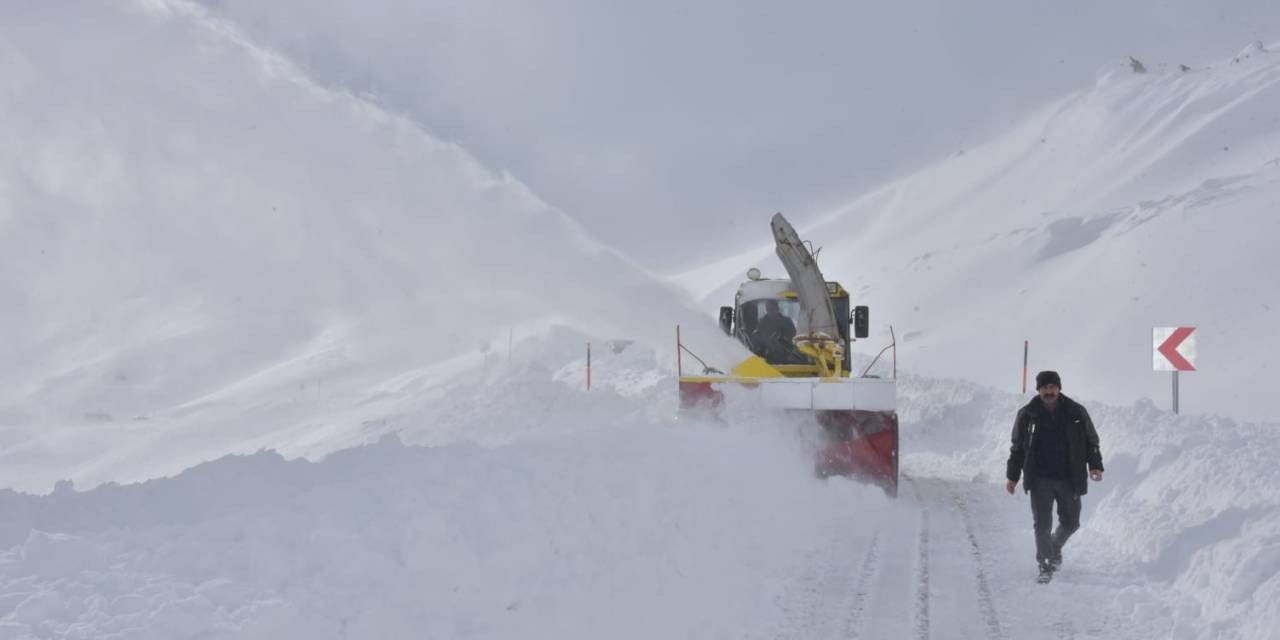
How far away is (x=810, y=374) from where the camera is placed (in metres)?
12.7

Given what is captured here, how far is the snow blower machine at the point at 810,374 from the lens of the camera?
1064 centimetres

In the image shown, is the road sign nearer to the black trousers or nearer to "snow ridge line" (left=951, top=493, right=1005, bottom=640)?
"snow ridge line" (left=951, top=493, right=1005, bottom=640)

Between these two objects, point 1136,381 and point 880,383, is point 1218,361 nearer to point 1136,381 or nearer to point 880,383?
point 1136,381

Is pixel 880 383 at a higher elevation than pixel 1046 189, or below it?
below

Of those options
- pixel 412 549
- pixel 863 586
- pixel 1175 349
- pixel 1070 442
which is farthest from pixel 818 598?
pixel 1175 349

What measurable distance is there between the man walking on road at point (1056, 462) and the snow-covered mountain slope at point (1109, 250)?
1507 centimetres

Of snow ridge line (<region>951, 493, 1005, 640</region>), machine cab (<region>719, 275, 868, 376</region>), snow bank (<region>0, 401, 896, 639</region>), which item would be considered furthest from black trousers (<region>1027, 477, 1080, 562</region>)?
machine cab (<region>719, 275, 868, 376</region>)

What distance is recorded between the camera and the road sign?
43.9 feet

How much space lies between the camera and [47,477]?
1764 centimetres

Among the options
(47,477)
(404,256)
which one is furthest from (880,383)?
(404,256)

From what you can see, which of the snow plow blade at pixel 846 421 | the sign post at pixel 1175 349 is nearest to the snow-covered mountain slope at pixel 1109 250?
the sign post at pixel 1175 349

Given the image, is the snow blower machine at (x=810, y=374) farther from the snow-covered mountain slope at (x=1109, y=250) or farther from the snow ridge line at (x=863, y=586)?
the snow-covered mountain slope at (x=1109, y=250)

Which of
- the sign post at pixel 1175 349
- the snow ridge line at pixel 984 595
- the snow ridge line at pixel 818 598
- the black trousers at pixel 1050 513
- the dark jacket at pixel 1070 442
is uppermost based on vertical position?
the sign post at pixel 1175 349

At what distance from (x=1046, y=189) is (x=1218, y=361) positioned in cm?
3684
